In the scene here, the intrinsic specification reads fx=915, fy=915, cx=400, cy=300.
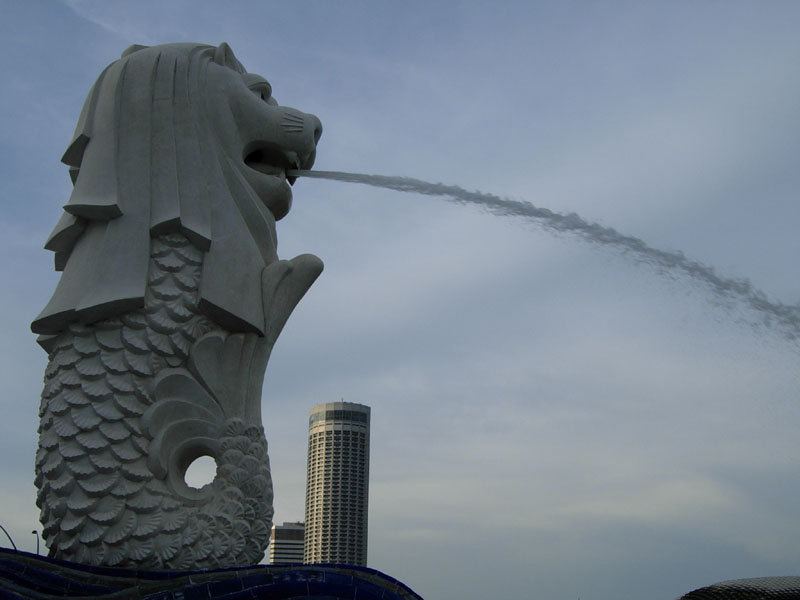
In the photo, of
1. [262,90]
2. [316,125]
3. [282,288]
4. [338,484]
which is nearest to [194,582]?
[282,288]

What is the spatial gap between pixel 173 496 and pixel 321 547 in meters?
39.2

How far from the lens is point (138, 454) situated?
10195mm

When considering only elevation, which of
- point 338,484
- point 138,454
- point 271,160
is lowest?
point 138,454

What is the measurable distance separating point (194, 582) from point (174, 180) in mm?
4850

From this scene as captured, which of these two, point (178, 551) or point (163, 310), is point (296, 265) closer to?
point (163, 310)

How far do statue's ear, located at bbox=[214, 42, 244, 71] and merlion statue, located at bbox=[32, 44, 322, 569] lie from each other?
0.03m

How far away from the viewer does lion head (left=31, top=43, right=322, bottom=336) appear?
431 inches

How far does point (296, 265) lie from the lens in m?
11.9

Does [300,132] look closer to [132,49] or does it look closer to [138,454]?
[132,49]

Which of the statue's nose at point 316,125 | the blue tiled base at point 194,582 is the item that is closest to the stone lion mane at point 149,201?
the statue's nose at point 316,125

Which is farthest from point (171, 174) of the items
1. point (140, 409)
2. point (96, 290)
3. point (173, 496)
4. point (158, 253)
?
point (173, 496)

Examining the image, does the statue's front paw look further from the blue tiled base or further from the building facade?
the building facade

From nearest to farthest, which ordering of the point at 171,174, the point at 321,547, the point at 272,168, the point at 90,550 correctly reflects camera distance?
the point at 90,550 → the point at 171,174 → the point at 272,168 → the point at 321,547

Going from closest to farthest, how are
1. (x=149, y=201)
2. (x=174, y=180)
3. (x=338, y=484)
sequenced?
(x=149, y=201) → (x=174, y=180) → (x=338, y=484)
